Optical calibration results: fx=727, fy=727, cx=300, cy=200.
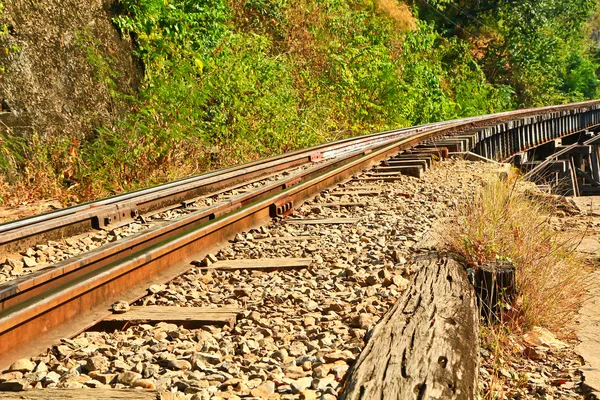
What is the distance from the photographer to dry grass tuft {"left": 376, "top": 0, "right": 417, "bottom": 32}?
30.2m

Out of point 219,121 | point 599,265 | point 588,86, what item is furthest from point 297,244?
point 588,86

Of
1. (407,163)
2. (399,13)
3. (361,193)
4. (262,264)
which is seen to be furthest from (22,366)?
(399,13)

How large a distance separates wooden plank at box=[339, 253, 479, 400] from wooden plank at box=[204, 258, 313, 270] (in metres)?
1.07

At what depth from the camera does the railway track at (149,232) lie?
10.6ft

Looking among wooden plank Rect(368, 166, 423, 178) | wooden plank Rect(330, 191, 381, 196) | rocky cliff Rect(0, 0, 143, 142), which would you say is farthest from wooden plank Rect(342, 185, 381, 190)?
rocky cliff Rect(0, 0, 143, 142)

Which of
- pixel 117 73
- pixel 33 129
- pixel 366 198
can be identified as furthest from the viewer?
pixel 117 73

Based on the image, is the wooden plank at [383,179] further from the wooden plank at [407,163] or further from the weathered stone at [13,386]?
the weathered stone at [13,386]

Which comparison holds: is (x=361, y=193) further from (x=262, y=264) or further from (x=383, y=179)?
→ (x=262, y=264)

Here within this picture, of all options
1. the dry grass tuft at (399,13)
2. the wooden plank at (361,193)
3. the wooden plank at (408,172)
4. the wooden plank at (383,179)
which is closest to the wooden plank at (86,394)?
the wooden plank at (361,193)

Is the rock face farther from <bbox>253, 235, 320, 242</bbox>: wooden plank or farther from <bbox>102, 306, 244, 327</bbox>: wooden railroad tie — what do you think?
<bbox>102, 306, 244, 327</bbox>: wooden railroad tie

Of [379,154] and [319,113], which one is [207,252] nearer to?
[379,154]

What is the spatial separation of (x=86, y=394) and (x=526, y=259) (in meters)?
2.77

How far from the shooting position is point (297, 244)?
5.17m

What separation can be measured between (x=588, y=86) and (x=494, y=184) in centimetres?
5241
